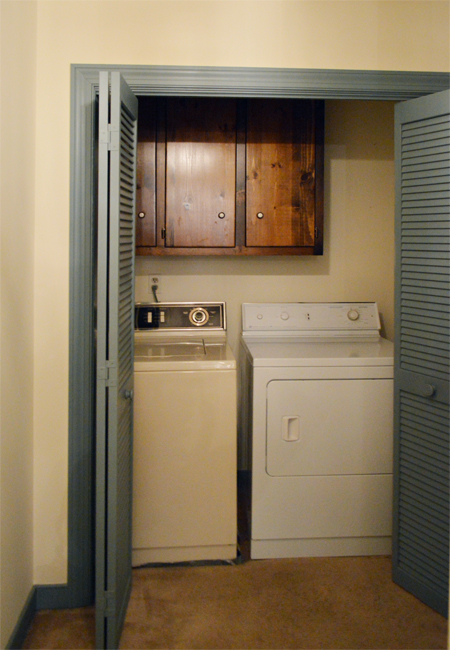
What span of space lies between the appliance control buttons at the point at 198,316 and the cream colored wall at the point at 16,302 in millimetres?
1181

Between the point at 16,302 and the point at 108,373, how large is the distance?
1.36 feet

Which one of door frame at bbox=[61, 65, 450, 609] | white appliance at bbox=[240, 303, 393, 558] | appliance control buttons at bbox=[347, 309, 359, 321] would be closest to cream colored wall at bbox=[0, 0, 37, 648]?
door frame at bbox=[61, 65, 450, 609]

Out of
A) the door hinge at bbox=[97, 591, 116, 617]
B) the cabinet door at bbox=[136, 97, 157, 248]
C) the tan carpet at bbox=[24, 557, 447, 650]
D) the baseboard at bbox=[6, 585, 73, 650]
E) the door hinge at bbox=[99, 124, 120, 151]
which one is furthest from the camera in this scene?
the cabinet door at bbox=[136, 97, 157, 248]

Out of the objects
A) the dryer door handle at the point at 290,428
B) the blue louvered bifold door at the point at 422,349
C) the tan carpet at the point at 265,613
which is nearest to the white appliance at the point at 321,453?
the dryer door handle at the point at 290,428

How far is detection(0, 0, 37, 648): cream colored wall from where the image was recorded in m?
1.86

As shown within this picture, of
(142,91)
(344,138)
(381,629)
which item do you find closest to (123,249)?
(142,91)

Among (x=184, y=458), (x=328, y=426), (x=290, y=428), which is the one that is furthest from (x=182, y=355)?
(x=328, y=426)

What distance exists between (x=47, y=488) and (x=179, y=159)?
5.68 feet

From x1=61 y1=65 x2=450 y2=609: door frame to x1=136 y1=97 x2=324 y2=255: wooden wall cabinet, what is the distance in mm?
763

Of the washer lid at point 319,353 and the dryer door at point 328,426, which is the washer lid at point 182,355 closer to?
the washer lid at point 319,353

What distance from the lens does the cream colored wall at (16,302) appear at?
186 cm

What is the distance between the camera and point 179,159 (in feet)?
9.92

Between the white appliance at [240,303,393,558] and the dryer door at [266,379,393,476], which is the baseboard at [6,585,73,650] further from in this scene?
the dryer door at [266,379,393,476]

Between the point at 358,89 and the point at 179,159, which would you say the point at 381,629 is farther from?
the point at 179,159
